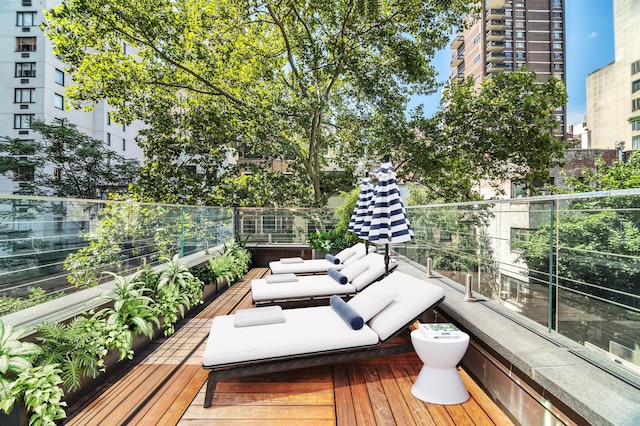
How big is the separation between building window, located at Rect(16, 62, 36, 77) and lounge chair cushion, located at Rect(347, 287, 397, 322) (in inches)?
1324

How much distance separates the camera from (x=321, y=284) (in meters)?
5.25

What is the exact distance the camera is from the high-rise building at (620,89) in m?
45.3

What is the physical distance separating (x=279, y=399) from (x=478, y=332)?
1.64 meters

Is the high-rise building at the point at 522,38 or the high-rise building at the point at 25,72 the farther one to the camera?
the high-rise building at the point at 522,38

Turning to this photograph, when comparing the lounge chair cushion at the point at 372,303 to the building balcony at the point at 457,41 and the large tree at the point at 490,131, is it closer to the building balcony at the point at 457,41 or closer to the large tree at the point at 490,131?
the large tree at the point at 490,131

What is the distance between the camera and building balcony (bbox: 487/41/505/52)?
51.8 metres

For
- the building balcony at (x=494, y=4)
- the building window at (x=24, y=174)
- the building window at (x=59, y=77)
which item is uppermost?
the building balcony at (x=494, y=4)

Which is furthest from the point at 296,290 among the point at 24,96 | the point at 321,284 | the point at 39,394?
the point at 24,96

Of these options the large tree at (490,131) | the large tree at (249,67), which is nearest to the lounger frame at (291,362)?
the large tree at (249,67)

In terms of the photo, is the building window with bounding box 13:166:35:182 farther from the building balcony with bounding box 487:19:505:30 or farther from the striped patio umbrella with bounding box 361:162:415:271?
the building balcony with bounding box 487:19:505:30

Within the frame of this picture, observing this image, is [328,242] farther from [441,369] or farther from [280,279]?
[441,369]

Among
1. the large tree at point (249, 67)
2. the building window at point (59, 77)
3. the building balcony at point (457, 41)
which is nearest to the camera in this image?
the large tree at point (249, 67)

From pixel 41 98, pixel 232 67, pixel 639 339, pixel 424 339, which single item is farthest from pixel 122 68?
pixel 41 98

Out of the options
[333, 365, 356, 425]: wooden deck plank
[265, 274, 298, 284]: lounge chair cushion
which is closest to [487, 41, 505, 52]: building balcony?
[265, 274, 298, 284]: lounge chair cushion
